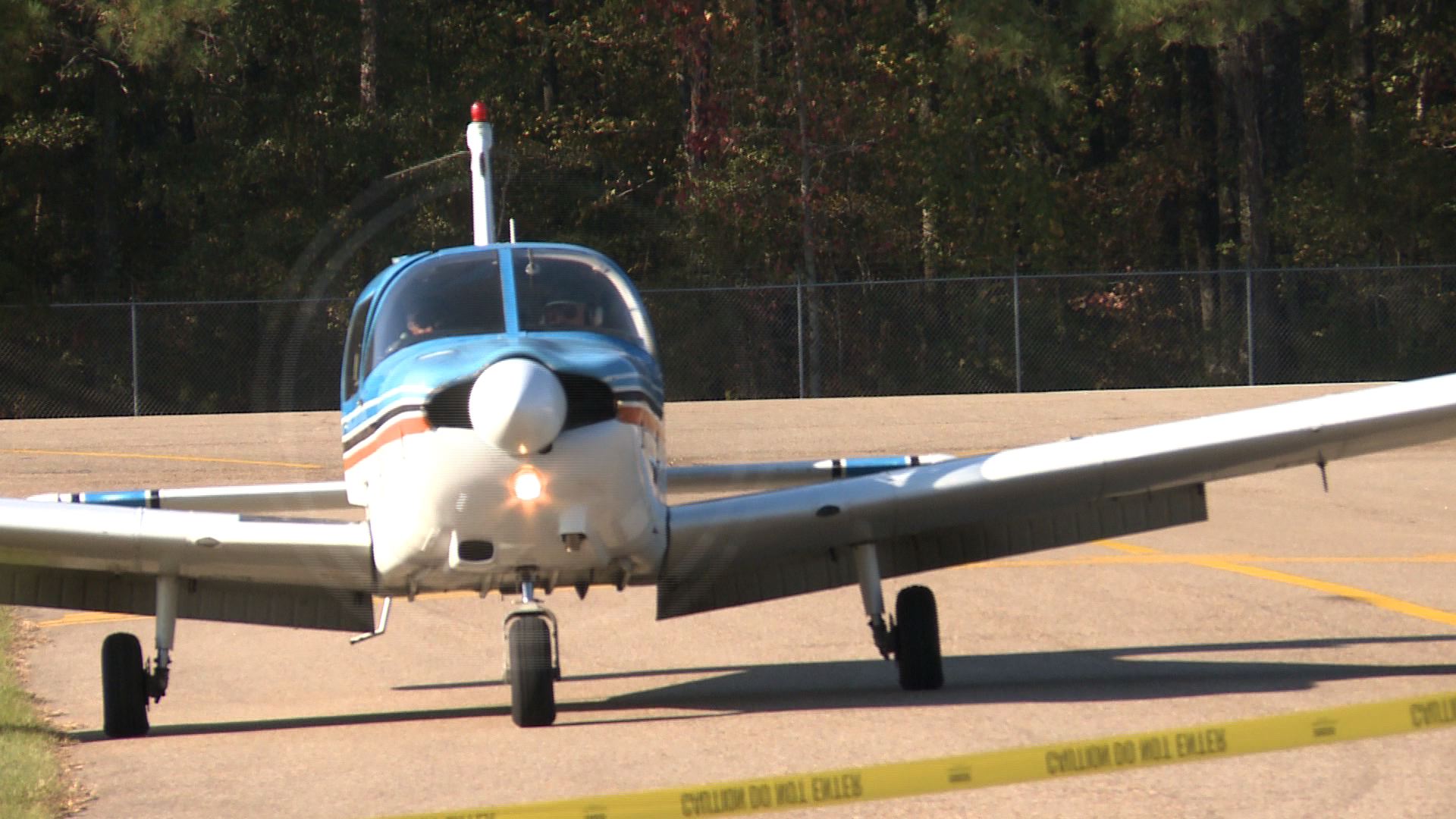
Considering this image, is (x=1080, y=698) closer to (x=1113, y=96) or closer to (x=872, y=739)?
(x=872, y=739)

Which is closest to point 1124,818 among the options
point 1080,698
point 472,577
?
point 1080,698

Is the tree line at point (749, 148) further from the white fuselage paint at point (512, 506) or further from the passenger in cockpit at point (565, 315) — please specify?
the white fuselage paint at point (512, 506)

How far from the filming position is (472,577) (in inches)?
332

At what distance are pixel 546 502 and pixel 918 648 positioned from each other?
2.34 metres

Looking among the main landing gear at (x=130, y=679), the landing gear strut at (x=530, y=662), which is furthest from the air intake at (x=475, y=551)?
the main landing gear at (x=130, y=679)

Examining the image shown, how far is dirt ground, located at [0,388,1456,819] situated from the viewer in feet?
22.9

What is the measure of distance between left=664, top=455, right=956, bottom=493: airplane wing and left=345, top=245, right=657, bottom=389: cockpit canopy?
1.34 m

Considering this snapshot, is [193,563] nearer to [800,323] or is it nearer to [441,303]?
[441,303]

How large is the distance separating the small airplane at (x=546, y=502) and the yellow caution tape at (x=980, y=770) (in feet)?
8.98

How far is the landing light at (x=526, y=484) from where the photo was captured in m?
7.90

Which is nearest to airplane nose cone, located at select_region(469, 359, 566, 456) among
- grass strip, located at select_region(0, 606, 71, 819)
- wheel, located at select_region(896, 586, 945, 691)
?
grass strip, located at select_region(0, 606, 71, 819)

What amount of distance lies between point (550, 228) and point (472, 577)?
32062mm

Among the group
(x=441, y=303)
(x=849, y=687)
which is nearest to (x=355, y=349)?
(x=441, y=303)

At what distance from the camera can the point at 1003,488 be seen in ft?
31.0
